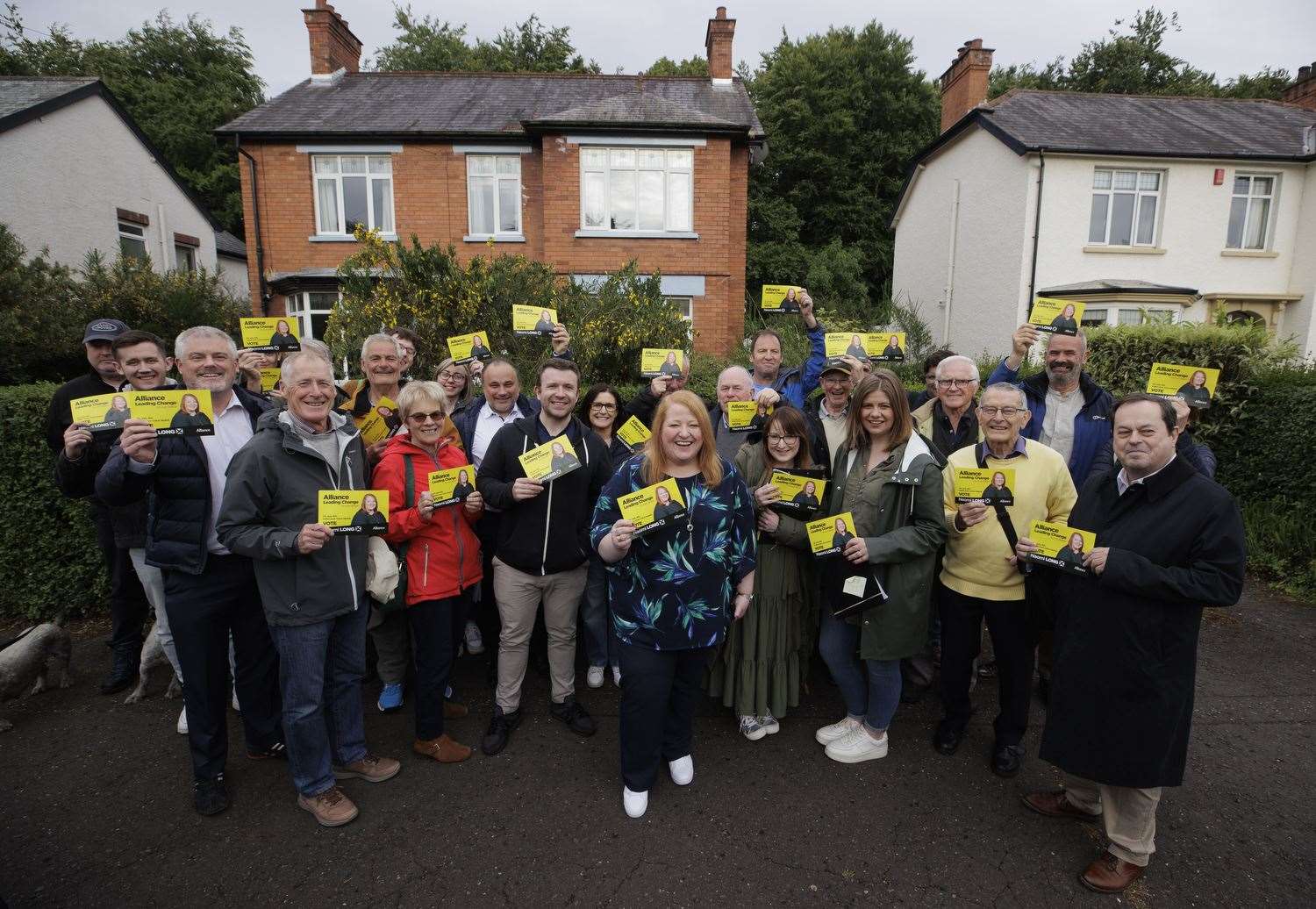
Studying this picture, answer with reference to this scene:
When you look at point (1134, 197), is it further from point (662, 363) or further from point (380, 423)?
point (380, 423)

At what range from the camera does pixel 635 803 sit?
3.33m

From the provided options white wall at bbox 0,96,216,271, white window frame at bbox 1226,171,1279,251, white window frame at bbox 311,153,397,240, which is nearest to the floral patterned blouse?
white window frame at bbox 311,153,397,240

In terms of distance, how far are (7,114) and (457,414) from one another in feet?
49.5

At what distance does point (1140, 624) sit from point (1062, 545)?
1.34ft

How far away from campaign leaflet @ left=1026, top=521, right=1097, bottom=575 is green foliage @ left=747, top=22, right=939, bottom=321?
26308mm

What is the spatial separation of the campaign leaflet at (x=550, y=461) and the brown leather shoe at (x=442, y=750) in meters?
1.66

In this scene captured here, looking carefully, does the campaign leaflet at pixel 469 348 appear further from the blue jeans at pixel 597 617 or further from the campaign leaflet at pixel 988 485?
the campaign leaflet at pixel 988 485

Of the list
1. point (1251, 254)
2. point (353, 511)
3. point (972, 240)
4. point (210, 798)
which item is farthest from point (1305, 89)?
point (210, 798)

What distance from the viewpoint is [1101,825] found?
3221mm

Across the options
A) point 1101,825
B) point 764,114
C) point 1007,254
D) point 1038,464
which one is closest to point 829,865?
point 1101,825

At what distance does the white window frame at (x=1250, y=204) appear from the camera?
15.9m

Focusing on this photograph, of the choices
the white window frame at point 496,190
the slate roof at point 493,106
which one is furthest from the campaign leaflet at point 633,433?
the white window frame at point 496,190

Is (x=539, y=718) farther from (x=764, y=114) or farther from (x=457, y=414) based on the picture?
(x=764, y=114)

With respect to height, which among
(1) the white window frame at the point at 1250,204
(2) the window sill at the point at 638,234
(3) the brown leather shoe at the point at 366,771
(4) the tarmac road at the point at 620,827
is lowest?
(4) the tarmac road at the point at 620,827
